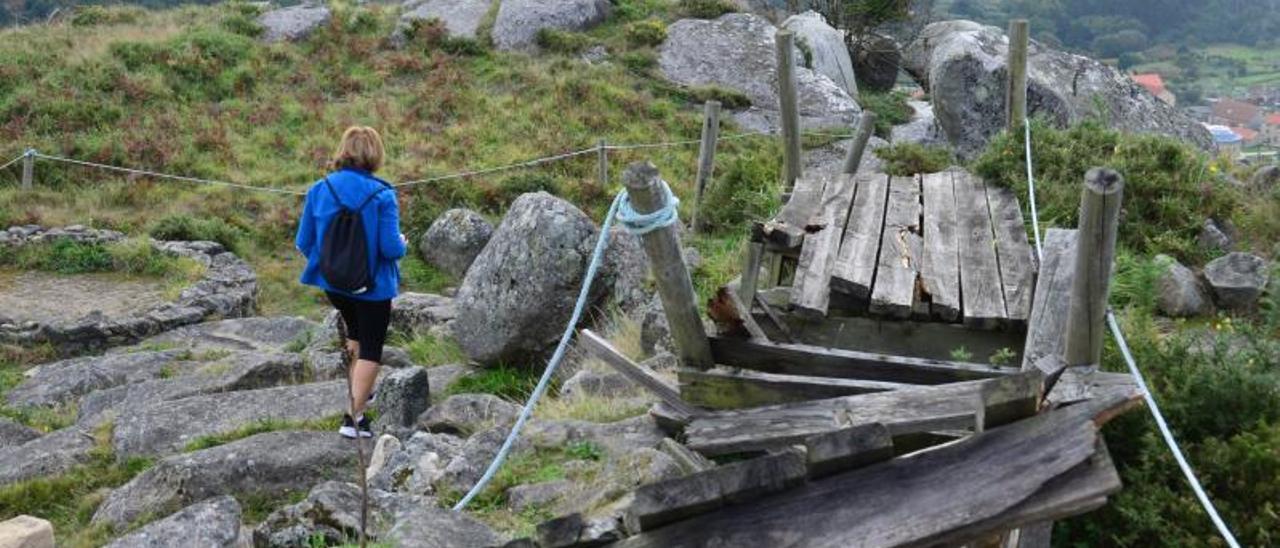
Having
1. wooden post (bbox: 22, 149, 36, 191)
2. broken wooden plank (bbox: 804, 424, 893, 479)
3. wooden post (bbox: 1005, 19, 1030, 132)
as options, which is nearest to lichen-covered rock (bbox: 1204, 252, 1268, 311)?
wooden post (bbox: 1005, 19, 1030, 132)

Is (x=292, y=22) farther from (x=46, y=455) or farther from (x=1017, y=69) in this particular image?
(x=46, y=455)

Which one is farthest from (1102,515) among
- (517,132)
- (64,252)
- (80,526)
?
(517,132)

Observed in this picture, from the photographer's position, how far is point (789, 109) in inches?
379

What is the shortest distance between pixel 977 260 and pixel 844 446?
3306mm

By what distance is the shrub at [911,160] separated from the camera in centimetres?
1070

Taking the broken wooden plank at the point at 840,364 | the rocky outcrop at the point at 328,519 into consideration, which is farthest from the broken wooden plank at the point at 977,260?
the rocky outcrop at the point at 328,519

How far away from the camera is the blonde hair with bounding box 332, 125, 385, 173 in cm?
689

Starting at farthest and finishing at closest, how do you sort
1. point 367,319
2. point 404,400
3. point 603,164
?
point 603,164
point 404,400
point 367,319

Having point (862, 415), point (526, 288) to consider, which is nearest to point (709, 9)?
point (526, 288)

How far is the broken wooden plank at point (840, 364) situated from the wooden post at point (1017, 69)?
5.92 meters

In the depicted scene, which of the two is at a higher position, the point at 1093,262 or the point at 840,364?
the point at 1093,262

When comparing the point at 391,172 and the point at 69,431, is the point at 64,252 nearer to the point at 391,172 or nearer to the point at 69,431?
the point at 391,172

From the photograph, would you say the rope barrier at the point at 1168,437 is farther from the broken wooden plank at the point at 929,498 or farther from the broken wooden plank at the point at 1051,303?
the broken wooden plank at the point at 929,498

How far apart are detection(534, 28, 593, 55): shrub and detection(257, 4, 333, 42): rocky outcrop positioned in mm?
4785
